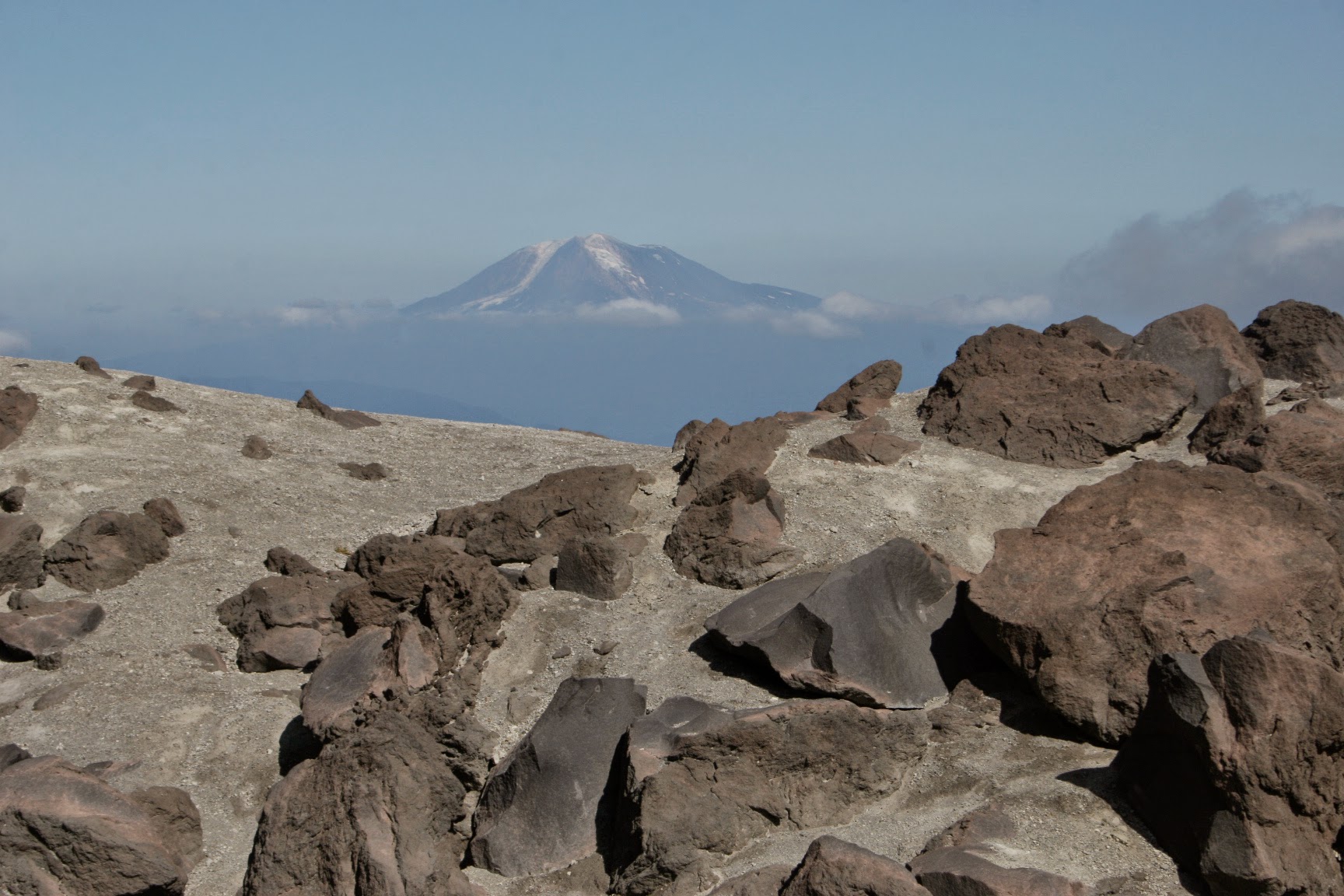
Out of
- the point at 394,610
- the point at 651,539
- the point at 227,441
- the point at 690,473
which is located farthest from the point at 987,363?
the point at 227,441

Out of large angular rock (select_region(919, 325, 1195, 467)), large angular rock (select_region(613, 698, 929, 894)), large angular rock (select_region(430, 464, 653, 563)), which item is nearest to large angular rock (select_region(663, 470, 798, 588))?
large angular rock (select_region(430, 464, 653, 563))

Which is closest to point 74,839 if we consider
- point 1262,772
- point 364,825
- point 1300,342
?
point 364,825

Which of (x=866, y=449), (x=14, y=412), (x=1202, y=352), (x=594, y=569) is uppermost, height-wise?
(x=1202, y=352)

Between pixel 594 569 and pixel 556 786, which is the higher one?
pixel 594 569

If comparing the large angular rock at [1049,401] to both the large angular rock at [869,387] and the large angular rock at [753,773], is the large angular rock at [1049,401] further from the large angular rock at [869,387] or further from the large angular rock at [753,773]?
the large angular rock at [753,773]

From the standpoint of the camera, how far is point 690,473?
14.3 meters

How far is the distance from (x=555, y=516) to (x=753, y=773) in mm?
5643

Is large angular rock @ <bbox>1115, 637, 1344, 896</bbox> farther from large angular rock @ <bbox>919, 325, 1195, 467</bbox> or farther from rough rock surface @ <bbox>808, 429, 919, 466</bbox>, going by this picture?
large angular rock @ <bbox>919, 325, 1195, 467</bbox>

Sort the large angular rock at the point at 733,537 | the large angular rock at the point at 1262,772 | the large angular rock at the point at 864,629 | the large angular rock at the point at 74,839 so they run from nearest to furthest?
the large angular rock at the point at 1262,772, the large angular rock at the point at 74,839, the large angular rock at the point at 864,629, the large angular rock at the point at 733,537

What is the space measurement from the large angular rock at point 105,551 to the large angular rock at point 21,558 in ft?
0.53

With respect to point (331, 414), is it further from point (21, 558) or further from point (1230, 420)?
point (1230, 420)

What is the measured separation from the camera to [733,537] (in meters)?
12.3

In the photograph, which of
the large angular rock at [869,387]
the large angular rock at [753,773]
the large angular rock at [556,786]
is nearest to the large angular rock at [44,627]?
the large angular rock at [556,786]

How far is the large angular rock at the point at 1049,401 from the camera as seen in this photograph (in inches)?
574
